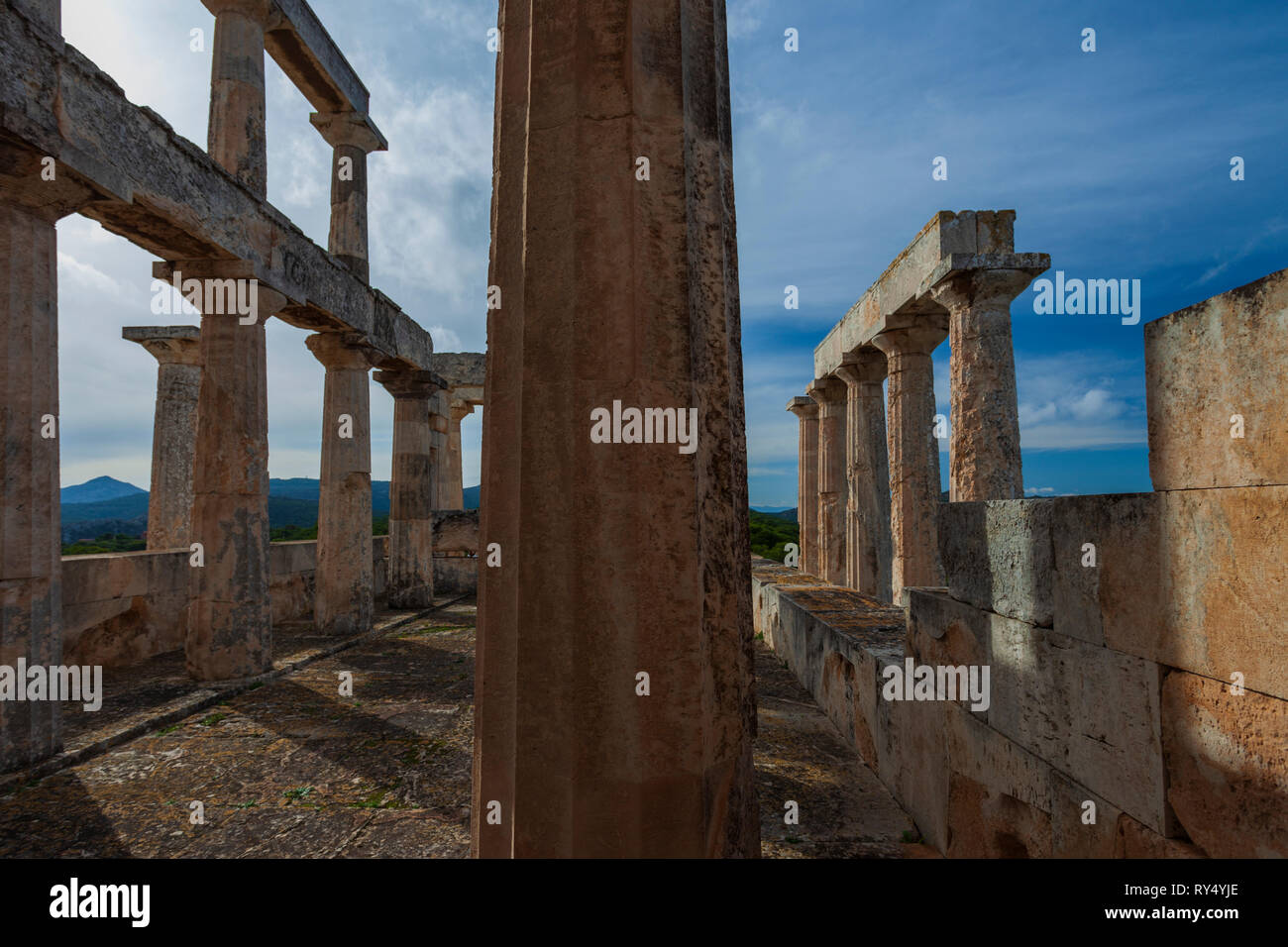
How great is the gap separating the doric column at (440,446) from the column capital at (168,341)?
7.31 meters

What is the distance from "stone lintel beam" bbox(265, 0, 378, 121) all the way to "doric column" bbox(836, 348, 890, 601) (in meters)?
10.5

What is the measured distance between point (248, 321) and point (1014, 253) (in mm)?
9967

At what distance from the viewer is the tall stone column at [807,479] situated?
1702 cm

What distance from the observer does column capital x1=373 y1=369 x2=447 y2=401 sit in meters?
14.0

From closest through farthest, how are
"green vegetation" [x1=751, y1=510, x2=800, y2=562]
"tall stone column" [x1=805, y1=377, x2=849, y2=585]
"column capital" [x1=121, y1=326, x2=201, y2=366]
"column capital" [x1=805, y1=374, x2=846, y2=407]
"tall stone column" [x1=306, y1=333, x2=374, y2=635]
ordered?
"tall stone column" [x1=306, y1=333, x2=374, y2=635]
"column capital" [x1=121, y1=326, x2=201, y2=366]
"tall stone column" [x1=805, y1=377, x2=849, y2=585]
"column capital" [x1=805, y1=374, x2=846, y2=407]
"green vegetation" [x1=751, y1=510, x2=800, y2=562]

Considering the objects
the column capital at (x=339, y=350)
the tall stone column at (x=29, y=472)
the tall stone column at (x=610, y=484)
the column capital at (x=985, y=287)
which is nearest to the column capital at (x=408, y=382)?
the column capital at (x=339, y=350)

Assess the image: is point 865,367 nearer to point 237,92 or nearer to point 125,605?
point 237,92

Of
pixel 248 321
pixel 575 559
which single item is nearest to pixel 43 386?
pixel 248 321

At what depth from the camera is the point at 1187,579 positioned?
2.08m

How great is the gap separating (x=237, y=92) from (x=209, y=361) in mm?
3706

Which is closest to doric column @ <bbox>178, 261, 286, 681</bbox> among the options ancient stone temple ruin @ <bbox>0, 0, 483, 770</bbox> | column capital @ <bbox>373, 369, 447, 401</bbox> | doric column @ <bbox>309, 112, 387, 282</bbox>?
ancient stone temple ruin @ <bbox>0, 0, 483, 770</bbox>

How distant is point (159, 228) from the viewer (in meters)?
7.00

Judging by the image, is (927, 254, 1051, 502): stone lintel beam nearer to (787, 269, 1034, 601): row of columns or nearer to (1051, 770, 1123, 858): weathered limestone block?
(787, 269, 1034, 601): row of columns

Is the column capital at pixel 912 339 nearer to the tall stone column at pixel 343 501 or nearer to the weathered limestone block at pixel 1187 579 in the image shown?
the weathered limestone block at pixel 1187 579
